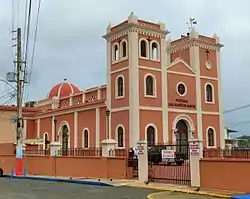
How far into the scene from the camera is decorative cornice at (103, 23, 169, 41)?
117ft

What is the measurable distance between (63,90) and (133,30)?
19782 millimetres

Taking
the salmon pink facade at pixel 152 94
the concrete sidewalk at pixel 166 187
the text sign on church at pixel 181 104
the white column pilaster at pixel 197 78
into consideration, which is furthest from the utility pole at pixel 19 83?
the white column pilaster at pixel 197 78

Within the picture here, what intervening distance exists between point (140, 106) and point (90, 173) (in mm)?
10382

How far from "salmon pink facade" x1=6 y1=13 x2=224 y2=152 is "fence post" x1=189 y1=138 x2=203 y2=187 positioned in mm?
14854

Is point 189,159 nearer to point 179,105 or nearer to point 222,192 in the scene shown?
point 222,192

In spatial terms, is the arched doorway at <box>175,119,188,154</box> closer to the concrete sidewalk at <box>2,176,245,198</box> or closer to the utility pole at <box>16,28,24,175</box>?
the utility pole at <box>16,28,24,175</box>

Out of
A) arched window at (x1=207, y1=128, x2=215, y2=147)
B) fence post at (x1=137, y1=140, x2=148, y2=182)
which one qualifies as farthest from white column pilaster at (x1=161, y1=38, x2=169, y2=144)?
fence post at (x1=137, y1=140, x2=148, y2=182)

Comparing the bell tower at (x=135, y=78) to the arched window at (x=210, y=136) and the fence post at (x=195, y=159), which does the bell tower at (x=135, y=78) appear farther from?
the fence post at (x=195, y=159)

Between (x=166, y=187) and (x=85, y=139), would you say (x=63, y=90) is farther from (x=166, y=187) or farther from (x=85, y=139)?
(x=166, y=187)

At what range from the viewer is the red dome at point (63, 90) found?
52.5 metres

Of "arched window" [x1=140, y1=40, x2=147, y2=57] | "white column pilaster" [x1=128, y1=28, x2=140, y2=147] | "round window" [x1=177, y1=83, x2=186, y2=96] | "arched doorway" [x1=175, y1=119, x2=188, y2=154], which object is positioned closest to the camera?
"white column pilaster" [x1=128, y1=28, x2=140, y2=147]

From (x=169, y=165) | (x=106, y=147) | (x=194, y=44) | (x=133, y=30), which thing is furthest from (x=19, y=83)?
(x=194, y=44)

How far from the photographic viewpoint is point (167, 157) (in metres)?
21.5

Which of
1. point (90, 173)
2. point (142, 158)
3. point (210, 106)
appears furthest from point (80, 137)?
point (142, 158)
